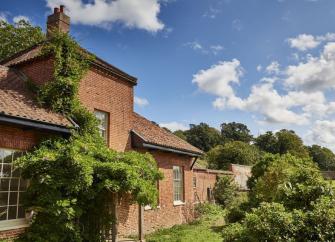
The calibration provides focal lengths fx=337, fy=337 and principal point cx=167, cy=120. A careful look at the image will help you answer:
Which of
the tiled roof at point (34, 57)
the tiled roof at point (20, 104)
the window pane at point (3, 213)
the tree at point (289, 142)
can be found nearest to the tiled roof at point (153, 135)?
the tiled roof at point (34, 57)

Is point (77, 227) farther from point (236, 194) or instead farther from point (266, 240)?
point (236, 194)

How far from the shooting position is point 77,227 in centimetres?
1036

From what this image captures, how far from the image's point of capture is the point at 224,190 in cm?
2894

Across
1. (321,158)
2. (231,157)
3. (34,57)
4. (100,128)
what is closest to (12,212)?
(100,128)

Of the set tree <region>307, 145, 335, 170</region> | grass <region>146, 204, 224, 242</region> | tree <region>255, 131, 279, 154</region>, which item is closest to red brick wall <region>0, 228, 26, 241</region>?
grass <region>146, 204, 224, 242</region>

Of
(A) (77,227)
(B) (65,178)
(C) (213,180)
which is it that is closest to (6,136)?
(B) (65,178)

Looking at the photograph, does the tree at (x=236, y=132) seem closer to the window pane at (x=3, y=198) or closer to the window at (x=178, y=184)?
the window at (x=178, y=184)

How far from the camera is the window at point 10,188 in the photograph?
32.2 ft

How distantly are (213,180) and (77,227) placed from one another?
2032cm

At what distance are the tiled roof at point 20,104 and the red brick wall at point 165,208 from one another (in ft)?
16.5

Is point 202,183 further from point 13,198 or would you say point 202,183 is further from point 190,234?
point 13,198

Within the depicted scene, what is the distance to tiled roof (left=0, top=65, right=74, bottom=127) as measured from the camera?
10.4 m

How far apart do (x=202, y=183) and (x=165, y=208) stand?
33.5ft

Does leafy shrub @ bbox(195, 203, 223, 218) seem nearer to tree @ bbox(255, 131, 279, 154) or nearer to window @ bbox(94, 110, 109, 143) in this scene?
window @ bbox(94, 110, 109, 143)
